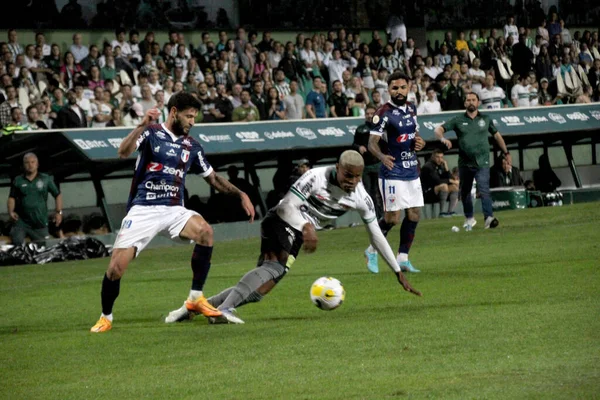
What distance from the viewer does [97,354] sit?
8820 mm

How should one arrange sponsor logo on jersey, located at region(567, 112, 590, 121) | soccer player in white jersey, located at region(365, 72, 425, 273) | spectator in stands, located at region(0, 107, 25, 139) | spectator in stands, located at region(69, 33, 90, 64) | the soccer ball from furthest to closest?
sponsor logo on jersey, located at region(567, 112, 590, 121)
spectator in stands, located at region(69, 33, 90, 64)
spectator in stands, located at region(0, 107, 25, 139)
soccer player in white jersey, located at region(365, 72, 425, 273)
the soccer ball

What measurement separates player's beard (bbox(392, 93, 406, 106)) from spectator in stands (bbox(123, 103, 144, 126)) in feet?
31.4

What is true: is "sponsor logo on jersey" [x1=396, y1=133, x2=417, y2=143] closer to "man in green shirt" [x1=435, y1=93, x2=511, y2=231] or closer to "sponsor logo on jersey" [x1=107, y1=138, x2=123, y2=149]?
"man in green shirt" [x1=435, y1=93, x2=511, y2=231]

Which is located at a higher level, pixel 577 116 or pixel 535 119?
pixel 535 119

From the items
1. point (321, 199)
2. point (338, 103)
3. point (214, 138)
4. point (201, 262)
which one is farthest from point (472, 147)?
point (201, 262)

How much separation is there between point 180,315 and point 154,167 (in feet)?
4.72

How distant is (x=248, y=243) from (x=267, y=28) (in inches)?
423

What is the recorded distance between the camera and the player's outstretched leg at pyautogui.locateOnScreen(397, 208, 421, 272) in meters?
14.4

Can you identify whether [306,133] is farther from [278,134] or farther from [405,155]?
[405,155]

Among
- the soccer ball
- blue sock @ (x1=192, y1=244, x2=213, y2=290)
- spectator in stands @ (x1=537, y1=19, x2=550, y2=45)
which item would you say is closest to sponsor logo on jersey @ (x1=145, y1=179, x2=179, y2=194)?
blue sock @ (x1=192, y1=244, x2=213, y2=290)

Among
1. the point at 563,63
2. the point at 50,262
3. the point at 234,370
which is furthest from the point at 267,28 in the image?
the point at 234,370

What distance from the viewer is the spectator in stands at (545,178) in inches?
1256

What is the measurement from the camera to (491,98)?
99.4ft

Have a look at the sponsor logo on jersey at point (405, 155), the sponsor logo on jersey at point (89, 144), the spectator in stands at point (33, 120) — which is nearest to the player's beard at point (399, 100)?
the sponsor logo on jersey at point (405, 155)
